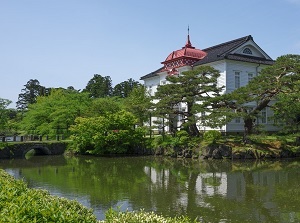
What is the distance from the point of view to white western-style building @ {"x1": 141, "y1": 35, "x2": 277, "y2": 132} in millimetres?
29953

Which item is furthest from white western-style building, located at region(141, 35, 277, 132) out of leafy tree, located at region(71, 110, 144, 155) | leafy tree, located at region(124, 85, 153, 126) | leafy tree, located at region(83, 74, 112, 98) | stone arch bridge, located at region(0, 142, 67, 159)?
leafy tree, located at region(83, 74, 112, 98)

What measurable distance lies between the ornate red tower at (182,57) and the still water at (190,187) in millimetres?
13338

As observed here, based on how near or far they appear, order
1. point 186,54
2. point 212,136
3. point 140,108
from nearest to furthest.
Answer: point 212,136, point 140,108, point 186,54

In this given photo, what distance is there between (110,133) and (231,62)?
1255cm

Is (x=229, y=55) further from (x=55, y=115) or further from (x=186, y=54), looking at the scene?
(x=55, y=115)

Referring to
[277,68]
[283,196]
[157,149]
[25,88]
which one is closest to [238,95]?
[277,68]

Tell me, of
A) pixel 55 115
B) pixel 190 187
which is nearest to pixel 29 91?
pixel 55 115

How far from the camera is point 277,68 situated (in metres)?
24.4

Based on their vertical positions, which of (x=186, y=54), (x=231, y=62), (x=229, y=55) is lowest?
(x=231, y=62)

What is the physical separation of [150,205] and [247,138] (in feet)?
53.1

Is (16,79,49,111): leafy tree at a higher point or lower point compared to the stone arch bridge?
higher

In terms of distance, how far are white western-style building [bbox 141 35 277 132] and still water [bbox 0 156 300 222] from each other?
30.6 feet

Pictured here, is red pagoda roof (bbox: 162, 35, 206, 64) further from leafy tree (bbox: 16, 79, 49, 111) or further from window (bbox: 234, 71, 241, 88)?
leafy tree (bbox: 16, 79, 49, 111)

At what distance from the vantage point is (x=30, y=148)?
96.8ft
